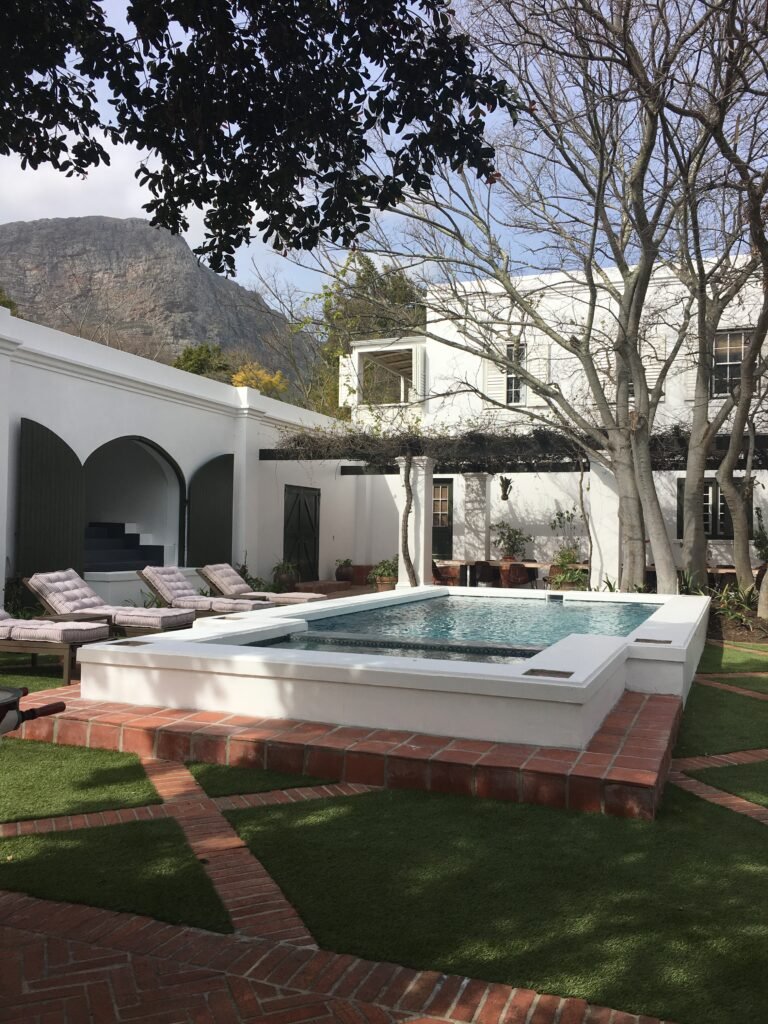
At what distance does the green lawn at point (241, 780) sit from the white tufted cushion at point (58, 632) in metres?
3.06

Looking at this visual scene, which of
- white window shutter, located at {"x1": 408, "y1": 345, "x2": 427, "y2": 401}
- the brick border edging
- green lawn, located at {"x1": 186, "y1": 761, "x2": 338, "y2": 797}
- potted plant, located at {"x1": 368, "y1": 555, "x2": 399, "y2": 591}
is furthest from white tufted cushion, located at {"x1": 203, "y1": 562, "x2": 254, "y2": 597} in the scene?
white window shutter, located at {"x1": 408, "y1": 345, "x2": 427, "y2": 401}

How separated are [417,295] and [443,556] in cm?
686

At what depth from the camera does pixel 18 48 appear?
380 centimetres

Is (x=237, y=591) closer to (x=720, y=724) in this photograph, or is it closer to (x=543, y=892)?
(x=720, y=724)

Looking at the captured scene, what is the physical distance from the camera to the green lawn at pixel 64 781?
4.13 m

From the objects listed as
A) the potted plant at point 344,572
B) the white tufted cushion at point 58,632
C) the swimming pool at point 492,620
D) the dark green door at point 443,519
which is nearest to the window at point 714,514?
the dark green door at point 443,519

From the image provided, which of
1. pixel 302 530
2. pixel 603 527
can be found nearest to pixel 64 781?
pixel 603 527

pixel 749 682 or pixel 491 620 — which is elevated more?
pixel 491 620

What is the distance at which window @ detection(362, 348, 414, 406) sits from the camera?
21797 mm

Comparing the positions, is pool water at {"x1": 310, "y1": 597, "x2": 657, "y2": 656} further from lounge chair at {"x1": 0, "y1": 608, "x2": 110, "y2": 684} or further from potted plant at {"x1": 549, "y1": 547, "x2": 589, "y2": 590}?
potted plant at {"x1": 549, "y1": 547, "x2": 589, "y2": 590}

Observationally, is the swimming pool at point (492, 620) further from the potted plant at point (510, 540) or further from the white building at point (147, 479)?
the potted plant at point (510, 540)

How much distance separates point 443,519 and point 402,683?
575 inches

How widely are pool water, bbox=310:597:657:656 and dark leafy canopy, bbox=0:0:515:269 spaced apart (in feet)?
15.1

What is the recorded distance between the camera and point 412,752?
4.44 m
